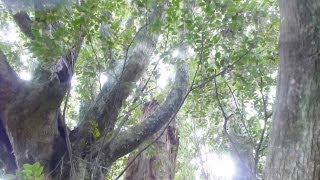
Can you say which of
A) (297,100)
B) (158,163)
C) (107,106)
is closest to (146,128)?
(107,106)

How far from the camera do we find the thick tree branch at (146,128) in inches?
133

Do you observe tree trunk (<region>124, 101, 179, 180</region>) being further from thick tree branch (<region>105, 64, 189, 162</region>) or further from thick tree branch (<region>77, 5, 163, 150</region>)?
thick tree branch (<region>77, 5, 163, 150</region>)

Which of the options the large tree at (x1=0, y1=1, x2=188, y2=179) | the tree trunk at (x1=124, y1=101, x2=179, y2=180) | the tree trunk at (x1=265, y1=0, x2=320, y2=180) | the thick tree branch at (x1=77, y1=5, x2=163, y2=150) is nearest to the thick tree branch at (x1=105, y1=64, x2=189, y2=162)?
the large tree at (x1=0, y1=1, x2=188, y2=179)

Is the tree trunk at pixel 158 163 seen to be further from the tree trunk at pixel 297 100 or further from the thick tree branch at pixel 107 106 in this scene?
the tree trunk at pixel 297 100

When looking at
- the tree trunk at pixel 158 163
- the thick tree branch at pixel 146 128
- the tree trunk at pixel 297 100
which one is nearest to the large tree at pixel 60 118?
the thick tree branch at pixel 146 128

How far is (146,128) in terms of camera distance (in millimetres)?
3477

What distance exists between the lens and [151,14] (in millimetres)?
3230

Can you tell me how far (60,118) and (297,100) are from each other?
7.19 ft

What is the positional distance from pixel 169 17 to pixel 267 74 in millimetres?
1302

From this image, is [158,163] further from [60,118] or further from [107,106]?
[60,118]

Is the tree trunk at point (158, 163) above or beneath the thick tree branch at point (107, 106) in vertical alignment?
beneath

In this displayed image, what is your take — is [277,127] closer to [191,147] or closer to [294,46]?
[294,46]

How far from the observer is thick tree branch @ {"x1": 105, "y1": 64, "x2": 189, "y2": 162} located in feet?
11.1

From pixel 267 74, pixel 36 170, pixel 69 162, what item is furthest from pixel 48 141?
pixel 267 74
